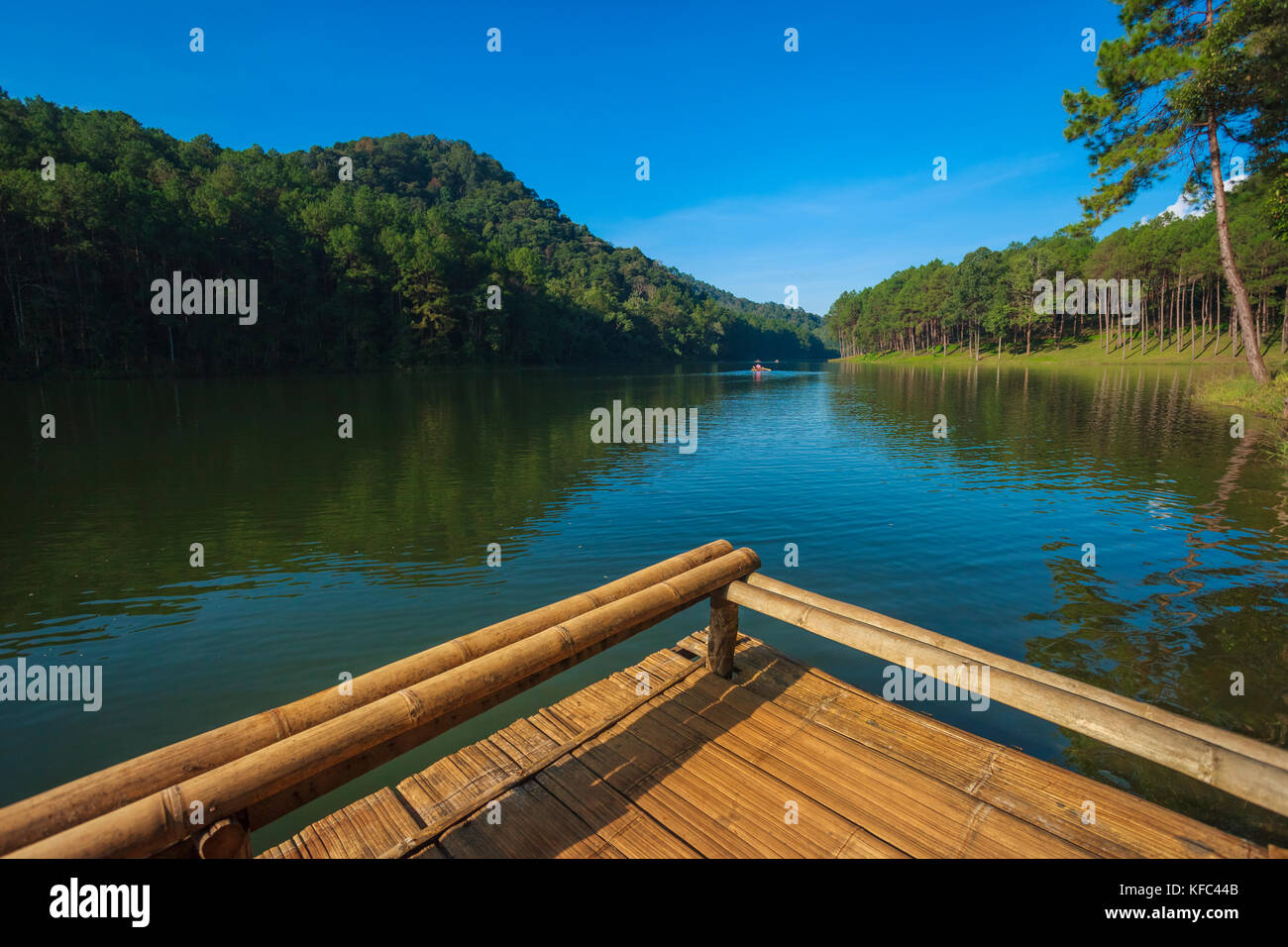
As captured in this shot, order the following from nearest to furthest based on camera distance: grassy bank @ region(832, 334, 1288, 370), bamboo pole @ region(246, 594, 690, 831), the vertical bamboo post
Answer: bamboo pole @ region(246, 594, 690, 831) → the vertical bamboo post → grassy bank @ region(832, 334, 1288, 370)

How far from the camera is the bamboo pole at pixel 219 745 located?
269 cm

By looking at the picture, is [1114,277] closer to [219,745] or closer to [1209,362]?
[1209,362]

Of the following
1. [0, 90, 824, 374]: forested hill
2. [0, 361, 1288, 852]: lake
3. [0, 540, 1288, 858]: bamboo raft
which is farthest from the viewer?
[0, 90, 824, 374]: forested hill

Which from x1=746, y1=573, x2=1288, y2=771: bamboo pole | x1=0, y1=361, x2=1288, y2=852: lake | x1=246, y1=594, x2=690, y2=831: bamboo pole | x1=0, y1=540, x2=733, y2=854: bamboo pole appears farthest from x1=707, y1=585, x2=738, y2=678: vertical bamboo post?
x1=0, y1=361, x2=1288, y2=852: lake

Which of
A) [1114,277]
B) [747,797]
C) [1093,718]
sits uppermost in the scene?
[1114,277]

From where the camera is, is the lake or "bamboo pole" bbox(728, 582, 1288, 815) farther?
the lake

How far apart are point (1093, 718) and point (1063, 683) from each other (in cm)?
89

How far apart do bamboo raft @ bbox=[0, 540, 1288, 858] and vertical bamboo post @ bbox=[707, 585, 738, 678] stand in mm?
286

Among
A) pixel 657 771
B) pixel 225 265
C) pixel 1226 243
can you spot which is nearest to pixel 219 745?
pixel 657 771

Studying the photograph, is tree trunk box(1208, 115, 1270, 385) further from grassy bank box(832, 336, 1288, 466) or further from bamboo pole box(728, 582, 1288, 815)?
bamboo pole box(728, 582, 1288, 815)

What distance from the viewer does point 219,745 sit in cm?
334

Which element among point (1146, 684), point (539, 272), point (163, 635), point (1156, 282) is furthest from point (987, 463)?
point (539, 272)

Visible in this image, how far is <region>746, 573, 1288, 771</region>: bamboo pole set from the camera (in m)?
4.00

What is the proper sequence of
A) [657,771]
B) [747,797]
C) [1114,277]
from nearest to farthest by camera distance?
[747,797]
[657,771]
[1114,277]
